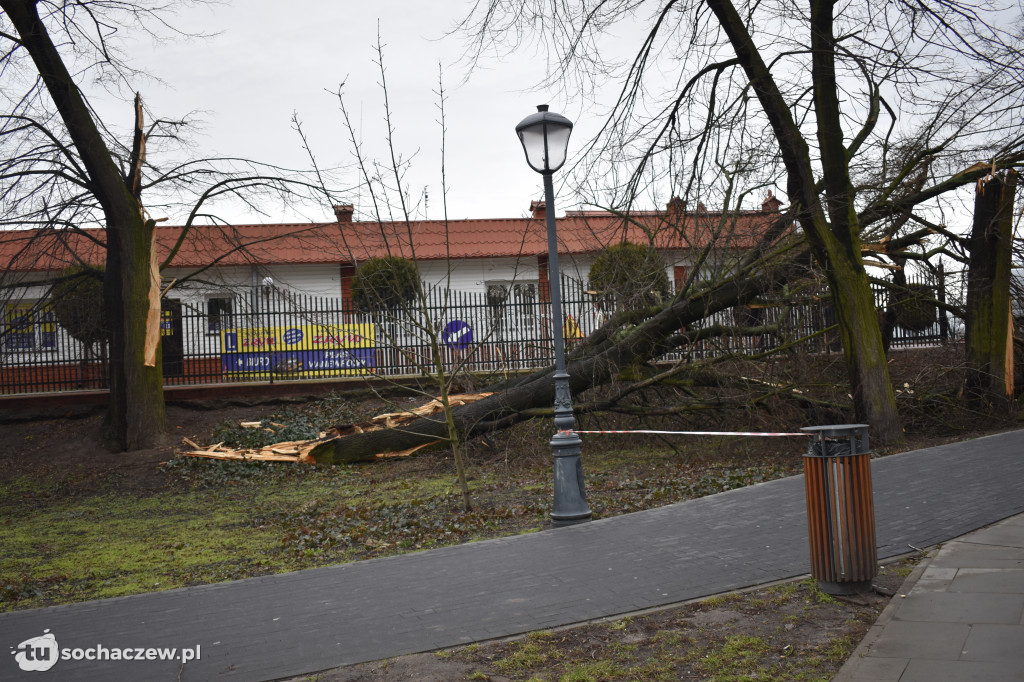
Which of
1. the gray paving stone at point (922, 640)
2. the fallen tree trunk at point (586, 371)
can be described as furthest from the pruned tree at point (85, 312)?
the gray paving stone at point (922, 640)

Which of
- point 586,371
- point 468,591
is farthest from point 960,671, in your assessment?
point 586,371

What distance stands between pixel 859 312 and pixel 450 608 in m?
8.80

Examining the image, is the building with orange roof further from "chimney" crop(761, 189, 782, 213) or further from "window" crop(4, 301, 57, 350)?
"chimney" crop(761, 189, 782, 213)

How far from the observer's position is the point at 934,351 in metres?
15.5

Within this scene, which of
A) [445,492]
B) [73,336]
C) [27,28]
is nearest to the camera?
[445,492]

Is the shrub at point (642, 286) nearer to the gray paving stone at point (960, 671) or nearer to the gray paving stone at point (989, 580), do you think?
the gray paving stone at point (989, 580)

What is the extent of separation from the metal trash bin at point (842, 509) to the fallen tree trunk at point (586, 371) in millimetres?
8464

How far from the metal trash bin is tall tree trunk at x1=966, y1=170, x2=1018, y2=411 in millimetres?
9905

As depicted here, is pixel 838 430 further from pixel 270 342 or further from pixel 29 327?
pixel 29 327

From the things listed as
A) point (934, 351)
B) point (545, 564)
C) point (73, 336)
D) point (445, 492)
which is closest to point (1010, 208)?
point (934, 351)

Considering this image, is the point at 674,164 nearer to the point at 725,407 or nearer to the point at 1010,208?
the point at 725,407

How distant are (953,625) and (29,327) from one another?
18.1m

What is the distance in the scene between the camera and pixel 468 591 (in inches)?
227

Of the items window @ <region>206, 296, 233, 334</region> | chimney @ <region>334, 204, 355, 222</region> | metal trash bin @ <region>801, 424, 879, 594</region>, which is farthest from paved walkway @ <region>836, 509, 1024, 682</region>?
window @ <region>206, 296, 233, 334</region>
